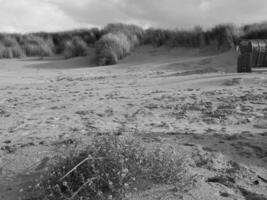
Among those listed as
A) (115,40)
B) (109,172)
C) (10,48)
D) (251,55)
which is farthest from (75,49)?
(109,172)

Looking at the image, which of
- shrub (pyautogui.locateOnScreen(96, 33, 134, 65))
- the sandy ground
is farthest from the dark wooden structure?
shrub (pyautogui.locateOnScreen(96, 33, 134, 65))

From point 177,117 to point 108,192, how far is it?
2755 mm

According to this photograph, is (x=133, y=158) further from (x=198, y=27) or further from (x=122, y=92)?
(x=198, y=27)

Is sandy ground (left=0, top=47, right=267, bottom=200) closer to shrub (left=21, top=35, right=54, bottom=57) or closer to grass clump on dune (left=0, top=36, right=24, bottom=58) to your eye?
grass clump on dune (left=0, top=36, right=24, bottom=58)

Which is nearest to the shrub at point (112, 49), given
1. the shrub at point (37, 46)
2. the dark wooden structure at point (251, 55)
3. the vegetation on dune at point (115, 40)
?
→ the vegetation on dune at point (115, 40)

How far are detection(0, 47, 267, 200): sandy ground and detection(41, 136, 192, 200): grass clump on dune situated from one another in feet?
0.38

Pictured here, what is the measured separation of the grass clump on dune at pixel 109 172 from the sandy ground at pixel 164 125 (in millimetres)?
117

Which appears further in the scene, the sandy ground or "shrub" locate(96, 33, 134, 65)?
"shrub" locate(96, 33, 134, 65)

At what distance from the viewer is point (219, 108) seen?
532cm

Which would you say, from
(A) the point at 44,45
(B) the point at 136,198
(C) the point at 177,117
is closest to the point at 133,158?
(B) the point at 136,198

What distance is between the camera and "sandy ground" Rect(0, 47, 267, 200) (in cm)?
269

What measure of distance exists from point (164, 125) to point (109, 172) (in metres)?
2.21

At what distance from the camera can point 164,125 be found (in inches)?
175

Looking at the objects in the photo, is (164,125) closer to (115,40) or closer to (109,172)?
(109,172)
